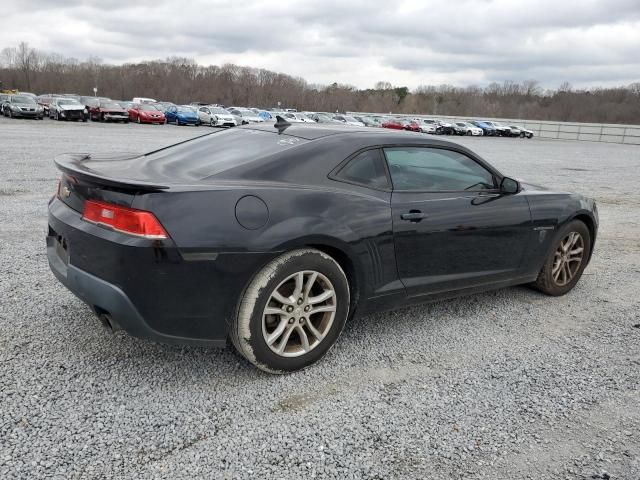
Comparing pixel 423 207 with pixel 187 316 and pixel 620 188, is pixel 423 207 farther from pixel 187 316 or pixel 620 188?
pixel 620 188

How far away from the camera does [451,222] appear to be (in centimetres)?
385

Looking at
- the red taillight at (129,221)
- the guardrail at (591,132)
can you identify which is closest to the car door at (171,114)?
the guardrail at (591,132)

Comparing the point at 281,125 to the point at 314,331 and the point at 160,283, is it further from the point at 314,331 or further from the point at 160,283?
the point at 160,283

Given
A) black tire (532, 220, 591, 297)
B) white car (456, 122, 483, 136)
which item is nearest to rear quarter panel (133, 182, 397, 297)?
black tire (532, 220, 591, 297)

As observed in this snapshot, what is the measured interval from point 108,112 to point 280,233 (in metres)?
34.6

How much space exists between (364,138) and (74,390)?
235cm

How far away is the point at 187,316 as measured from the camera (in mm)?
2912

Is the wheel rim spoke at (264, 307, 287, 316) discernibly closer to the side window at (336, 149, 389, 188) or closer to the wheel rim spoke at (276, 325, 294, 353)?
the wheel rim spoke at (276, 325, 294, 353)

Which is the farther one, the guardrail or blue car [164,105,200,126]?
the guardrail

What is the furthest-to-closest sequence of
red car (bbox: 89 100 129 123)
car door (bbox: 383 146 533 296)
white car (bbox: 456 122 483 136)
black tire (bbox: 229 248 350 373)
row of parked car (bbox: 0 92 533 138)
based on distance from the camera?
white car (bbox: 456 122 483 136) < red car (bbox: 89 100 129 123) < row of parked car (bbox: 0 92 533 138) < car door (bbox: 383 146 533 296) < black tire (bbox: 229 248 350 373)

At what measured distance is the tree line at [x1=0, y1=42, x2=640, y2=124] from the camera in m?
101

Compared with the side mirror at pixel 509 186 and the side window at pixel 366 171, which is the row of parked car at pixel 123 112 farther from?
the side window at pixel 366 171

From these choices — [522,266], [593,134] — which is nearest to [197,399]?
[522,266]

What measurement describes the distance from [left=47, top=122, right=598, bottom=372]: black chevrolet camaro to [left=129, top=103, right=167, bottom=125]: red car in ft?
112
